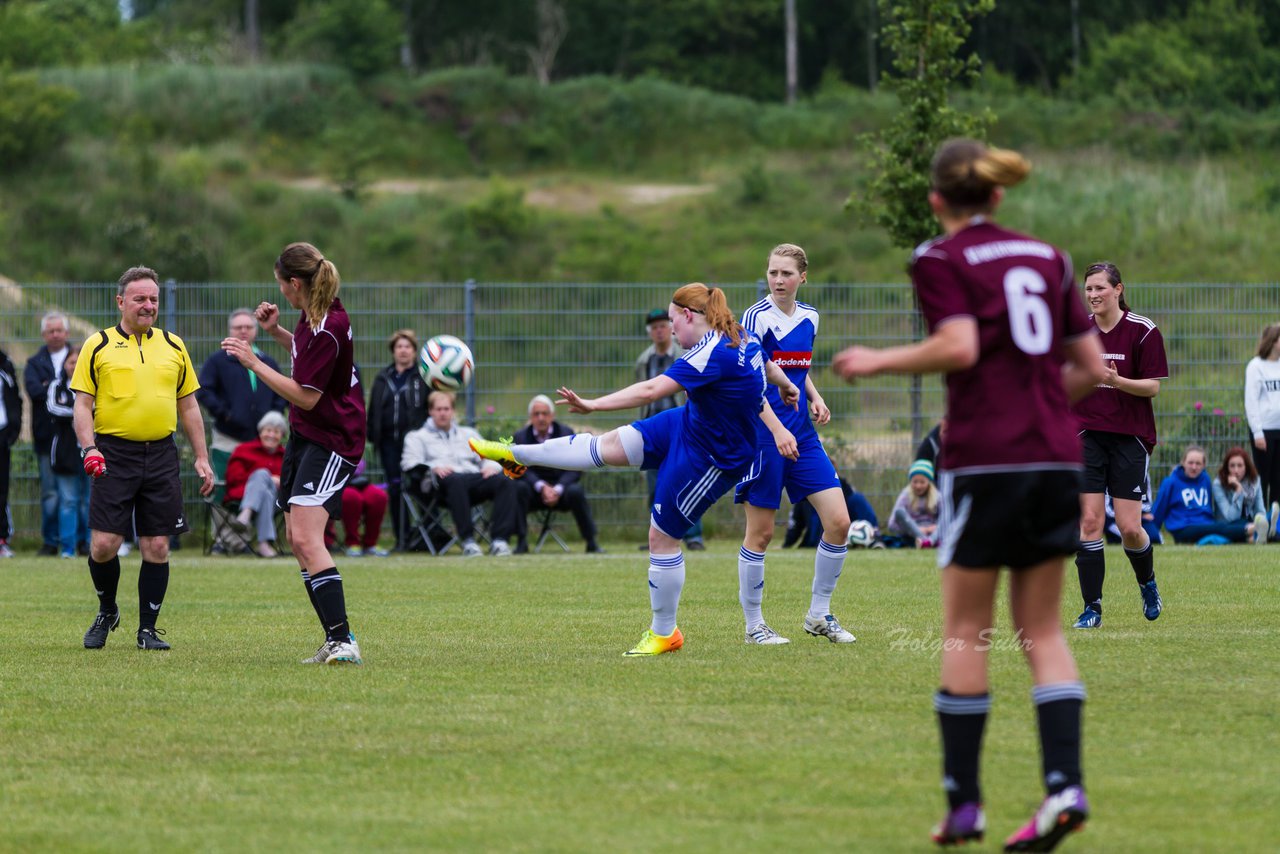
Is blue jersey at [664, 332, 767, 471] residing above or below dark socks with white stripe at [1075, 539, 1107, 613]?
above

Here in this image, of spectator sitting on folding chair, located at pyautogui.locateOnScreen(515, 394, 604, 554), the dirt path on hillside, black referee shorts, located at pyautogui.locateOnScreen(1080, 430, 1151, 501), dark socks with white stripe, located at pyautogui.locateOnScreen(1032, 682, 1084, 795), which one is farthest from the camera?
the dirt path on hillside

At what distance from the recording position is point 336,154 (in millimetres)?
46781

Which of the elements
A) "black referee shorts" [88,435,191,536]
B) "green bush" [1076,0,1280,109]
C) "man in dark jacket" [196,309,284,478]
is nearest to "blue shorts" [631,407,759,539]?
"black referee shorts" [88,435,191,536]

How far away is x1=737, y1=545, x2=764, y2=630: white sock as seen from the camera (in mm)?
8773

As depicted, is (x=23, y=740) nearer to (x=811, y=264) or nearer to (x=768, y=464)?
(x=768, y=464)

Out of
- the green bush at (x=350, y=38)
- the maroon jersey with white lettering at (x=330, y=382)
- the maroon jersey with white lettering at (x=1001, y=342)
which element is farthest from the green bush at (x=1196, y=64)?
the maroon jersey with white lettering at (x=1001, y=342)

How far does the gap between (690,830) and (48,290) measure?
49.6ft

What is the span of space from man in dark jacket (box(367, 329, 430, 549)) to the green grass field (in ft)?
19.4

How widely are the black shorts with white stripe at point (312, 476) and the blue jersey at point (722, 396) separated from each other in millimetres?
1689

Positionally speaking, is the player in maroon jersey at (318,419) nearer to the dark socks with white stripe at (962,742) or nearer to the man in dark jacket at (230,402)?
the dark socks with white stripe at (962,742)

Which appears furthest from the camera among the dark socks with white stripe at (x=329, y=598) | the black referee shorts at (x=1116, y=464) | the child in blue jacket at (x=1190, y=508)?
the child in blue jacket at (x=1190, y=508)

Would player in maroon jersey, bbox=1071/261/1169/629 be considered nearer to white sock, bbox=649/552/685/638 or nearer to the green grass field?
the green grass field

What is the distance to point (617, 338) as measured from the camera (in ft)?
60.6

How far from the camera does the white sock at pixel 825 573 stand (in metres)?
8.91
